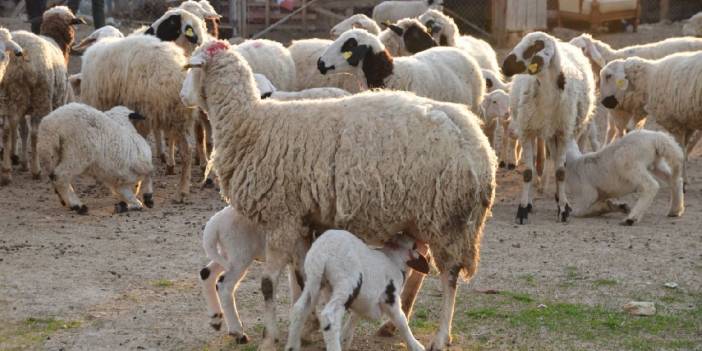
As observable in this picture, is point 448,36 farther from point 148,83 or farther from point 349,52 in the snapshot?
point 148,83

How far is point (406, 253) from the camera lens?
740 centimetres

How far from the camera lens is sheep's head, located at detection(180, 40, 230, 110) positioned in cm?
791

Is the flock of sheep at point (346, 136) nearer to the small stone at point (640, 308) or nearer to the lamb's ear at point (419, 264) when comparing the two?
the lamb's ear at point (419, 264)

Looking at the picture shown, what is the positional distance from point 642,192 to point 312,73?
4331mm

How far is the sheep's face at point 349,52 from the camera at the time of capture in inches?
455

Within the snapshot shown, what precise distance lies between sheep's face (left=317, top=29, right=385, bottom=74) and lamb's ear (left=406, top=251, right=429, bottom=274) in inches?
179

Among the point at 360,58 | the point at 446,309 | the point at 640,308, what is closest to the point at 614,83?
the point at 360,58

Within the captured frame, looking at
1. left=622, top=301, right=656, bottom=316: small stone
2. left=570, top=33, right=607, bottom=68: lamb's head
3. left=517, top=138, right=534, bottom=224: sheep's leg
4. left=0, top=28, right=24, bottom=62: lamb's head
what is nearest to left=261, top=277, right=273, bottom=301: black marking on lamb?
left=622, top=301, right=656, bottom=316: small stone

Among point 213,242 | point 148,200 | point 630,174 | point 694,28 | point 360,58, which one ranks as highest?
point 360,58

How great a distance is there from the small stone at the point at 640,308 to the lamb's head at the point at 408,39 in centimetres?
702

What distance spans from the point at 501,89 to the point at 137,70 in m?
4.65

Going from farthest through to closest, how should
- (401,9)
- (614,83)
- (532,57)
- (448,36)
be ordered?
(401,9) < (448,36) < (614,83) < (532,57)

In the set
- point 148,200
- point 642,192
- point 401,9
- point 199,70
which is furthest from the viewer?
point 401,9

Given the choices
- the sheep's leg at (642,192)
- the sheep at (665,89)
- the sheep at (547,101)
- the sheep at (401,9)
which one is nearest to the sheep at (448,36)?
the sheep at (665,89)
